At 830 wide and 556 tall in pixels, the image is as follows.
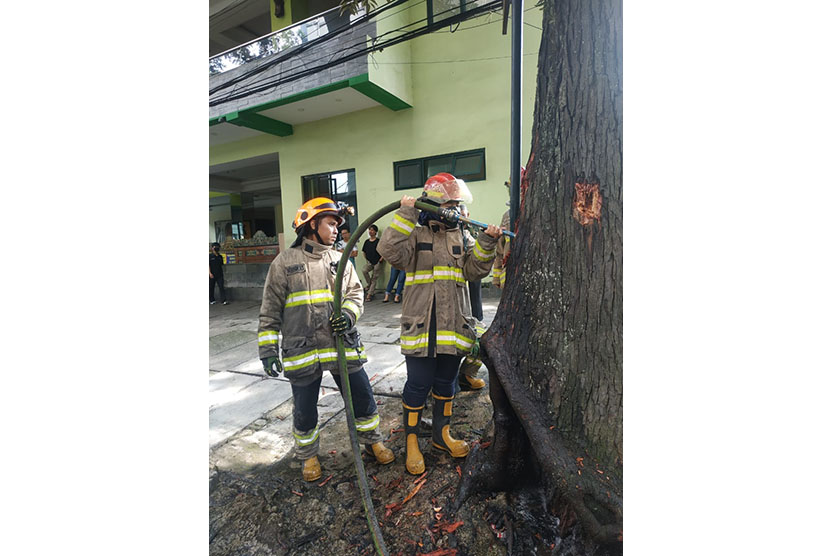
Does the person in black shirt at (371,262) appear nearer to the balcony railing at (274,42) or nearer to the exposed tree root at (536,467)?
the balcony railing at (274,42)

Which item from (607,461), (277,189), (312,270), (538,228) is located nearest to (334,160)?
(277,189)

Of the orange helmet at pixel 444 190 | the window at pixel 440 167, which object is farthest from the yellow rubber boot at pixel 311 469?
the window at pixel 440 167

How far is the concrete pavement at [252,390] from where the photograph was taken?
2363 mm

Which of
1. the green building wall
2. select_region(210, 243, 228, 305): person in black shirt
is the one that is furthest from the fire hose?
the green building wall

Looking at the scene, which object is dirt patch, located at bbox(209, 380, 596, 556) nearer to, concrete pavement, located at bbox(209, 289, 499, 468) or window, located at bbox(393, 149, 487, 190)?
concrete pavement, located at bbox(209, 289, 499, 468)

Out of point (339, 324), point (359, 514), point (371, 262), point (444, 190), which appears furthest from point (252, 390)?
point (371, 262)

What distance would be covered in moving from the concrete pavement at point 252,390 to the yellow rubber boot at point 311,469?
0.33 m

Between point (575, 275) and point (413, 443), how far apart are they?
1.41m

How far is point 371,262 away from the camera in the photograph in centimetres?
739

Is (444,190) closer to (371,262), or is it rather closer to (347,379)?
(347,379)

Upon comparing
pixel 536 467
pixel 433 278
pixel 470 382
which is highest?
pixel 433 278

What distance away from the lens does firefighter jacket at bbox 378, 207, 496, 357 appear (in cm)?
201

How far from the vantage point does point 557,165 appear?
4.56 ft

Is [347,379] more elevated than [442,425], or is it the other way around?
[347,379]
